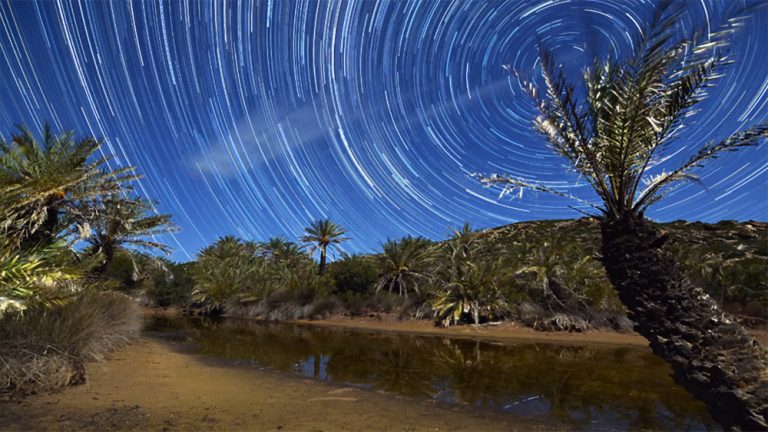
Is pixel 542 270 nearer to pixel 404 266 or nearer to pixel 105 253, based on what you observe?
pixel 404 266

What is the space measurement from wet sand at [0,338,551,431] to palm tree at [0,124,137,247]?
643 centimetres

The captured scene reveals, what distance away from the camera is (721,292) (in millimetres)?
23812

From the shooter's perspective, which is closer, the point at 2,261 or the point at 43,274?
the point at 2,261

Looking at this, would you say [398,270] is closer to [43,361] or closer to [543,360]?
[543,360]

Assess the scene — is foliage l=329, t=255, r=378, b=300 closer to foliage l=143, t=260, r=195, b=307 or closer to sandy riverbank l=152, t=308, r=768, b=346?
sandy riverbank l=152, t=308, r=768, b=346

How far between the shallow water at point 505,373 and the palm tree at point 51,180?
685 cm

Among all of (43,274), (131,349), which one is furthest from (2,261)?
(131,349)

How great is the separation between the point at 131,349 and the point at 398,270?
22070 mm

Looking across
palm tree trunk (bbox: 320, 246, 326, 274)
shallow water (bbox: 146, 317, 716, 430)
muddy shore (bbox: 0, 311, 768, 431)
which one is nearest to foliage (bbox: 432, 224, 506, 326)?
shallow water (bbox: 146, 317, 716, 430)

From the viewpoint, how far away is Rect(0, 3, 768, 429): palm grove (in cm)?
657

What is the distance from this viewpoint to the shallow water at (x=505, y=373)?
7848 millimetres

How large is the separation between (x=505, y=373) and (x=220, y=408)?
801 centimetres

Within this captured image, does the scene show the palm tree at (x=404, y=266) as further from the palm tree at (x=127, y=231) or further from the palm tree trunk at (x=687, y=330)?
the palm tree trunk at (x=687, y=330)

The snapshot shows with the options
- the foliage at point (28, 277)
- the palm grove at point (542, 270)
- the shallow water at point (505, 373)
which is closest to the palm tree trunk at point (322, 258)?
the palm grove at point (542, 270)
